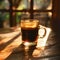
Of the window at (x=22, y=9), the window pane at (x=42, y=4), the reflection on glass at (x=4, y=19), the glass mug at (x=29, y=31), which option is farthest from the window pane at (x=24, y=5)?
the glass mug at (x=29, y=31)

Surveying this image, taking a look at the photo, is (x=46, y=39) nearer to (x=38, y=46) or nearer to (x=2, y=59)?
(x=38, y=46)

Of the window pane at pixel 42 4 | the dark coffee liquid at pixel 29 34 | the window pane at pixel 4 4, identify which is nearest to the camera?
the dark coffee liquid at pixel 29 34

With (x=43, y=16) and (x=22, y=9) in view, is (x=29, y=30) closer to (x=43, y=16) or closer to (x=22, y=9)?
(x=22, y=9)

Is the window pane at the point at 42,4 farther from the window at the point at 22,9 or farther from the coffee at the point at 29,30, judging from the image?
the coffee at the point at 29,30

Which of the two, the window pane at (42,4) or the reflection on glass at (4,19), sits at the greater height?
the window pane at (42,4)

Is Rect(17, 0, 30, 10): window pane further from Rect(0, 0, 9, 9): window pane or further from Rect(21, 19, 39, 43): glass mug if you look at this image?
Rect(21, 19, 39, 43): glass mug

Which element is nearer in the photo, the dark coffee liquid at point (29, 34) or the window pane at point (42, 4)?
the dark coffee liquid at point (29, 34)

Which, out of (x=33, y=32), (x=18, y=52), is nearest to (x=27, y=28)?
(x=33, y=32)

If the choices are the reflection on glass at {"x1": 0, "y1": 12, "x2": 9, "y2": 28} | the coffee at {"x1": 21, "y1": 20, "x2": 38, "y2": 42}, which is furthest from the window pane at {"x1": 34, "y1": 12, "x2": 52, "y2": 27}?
the coffee at {"x1": 21, "y1": 20, "x2": 38, "y2": 42}

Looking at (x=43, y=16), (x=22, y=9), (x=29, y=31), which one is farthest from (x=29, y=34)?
(x=43, y=16)
